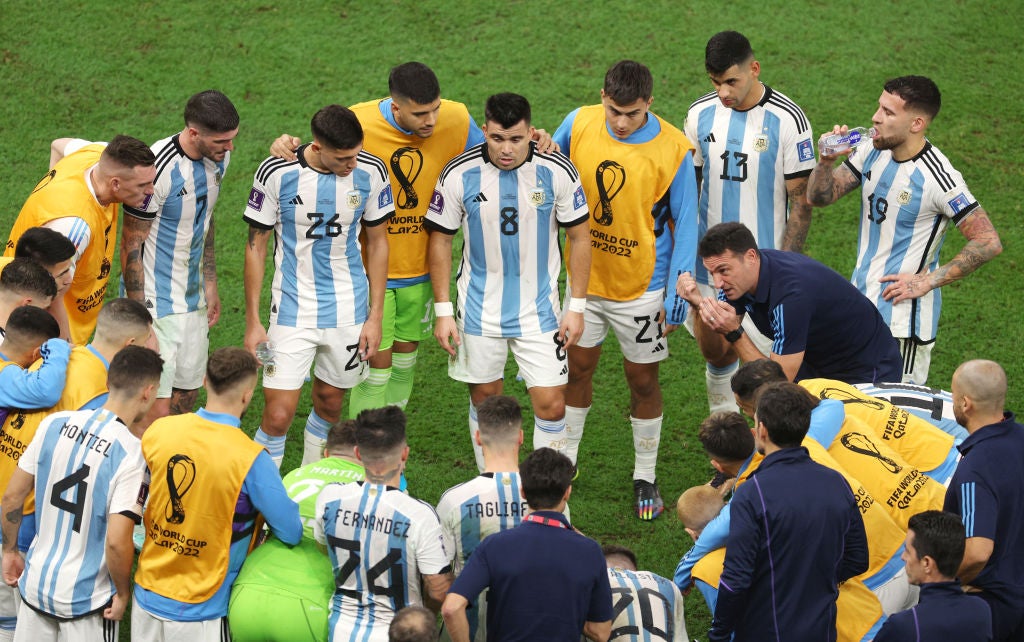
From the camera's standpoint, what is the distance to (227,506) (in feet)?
13.6

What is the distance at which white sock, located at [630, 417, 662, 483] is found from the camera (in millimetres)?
6309

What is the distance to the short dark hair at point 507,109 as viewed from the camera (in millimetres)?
5371

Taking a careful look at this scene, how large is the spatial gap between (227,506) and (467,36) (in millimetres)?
6801

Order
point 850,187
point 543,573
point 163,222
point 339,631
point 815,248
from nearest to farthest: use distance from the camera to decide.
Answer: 1. point 543,573
2. point 339,631
3. point 163,222
4. point 850,187
5. point 815,248

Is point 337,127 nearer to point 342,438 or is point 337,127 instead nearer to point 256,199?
point 256,199

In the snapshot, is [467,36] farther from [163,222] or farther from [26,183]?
[163,222]

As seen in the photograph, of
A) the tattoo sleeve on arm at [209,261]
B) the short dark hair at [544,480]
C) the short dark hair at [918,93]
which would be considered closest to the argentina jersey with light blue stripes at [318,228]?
the tattoo sleeve on arm at [209,261]

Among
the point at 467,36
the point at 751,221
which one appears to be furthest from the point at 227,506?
the point at 467,36

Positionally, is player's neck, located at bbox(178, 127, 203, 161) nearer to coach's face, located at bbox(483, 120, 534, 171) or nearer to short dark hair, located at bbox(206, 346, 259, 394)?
coach's face, located at bbox(483, 120, 534, 171)

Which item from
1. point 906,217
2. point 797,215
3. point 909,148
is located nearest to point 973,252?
point 906,217

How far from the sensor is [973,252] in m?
5.80

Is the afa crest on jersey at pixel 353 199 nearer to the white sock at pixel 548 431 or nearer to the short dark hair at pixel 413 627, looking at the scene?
the white sock at pixel 548 431

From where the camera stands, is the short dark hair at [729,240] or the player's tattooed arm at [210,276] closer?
the short dark hair at [729,240]

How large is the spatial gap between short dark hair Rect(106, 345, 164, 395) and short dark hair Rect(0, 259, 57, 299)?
715 millimetres
